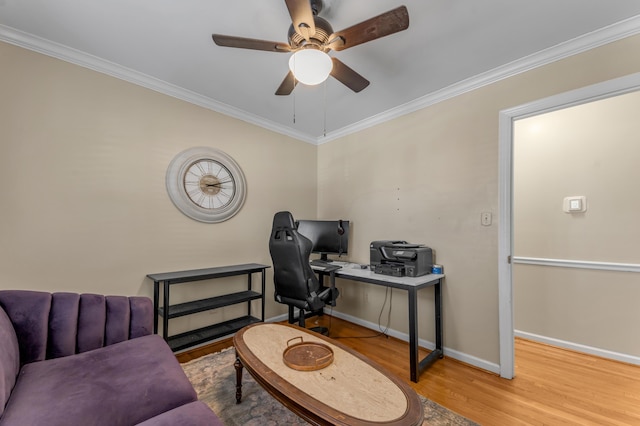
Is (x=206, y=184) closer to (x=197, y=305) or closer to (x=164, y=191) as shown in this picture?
(x=164, y=191)

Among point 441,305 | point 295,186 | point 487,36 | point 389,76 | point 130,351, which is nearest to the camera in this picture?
point 130,351

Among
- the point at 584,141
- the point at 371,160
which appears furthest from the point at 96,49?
the point at 584,141

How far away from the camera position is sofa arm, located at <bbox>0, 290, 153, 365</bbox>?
54.4 inches

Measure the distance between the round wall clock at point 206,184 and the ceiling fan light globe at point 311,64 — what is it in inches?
62.3

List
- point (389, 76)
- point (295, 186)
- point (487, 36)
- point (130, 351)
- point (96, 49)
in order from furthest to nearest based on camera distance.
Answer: point (295, 186), point (389, 76), point (96, 49), point (487, 36), point (130, 351)

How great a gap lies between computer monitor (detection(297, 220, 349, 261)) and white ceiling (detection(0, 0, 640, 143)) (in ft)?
4.61

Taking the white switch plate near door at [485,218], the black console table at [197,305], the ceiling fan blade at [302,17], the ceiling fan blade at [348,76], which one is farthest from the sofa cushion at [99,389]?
the white switch plate near door at [485,218]

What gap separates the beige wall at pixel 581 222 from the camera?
235 cm

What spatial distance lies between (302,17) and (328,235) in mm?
2260

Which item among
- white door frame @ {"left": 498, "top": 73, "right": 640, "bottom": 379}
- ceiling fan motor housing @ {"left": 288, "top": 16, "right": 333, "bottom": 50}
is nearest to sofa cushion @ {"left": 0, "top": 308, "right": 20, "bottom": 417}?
ceiling fan motor housing @ {"left": 288, "top": 16, "right": 333, "bottom": 50}

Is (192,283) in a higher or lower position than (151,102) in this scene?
lower

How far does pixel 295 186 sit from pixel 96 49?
2237mm

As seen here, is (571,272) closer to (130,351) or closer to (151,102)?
(130,351)

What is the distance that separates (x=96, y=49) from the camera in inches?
77.7
